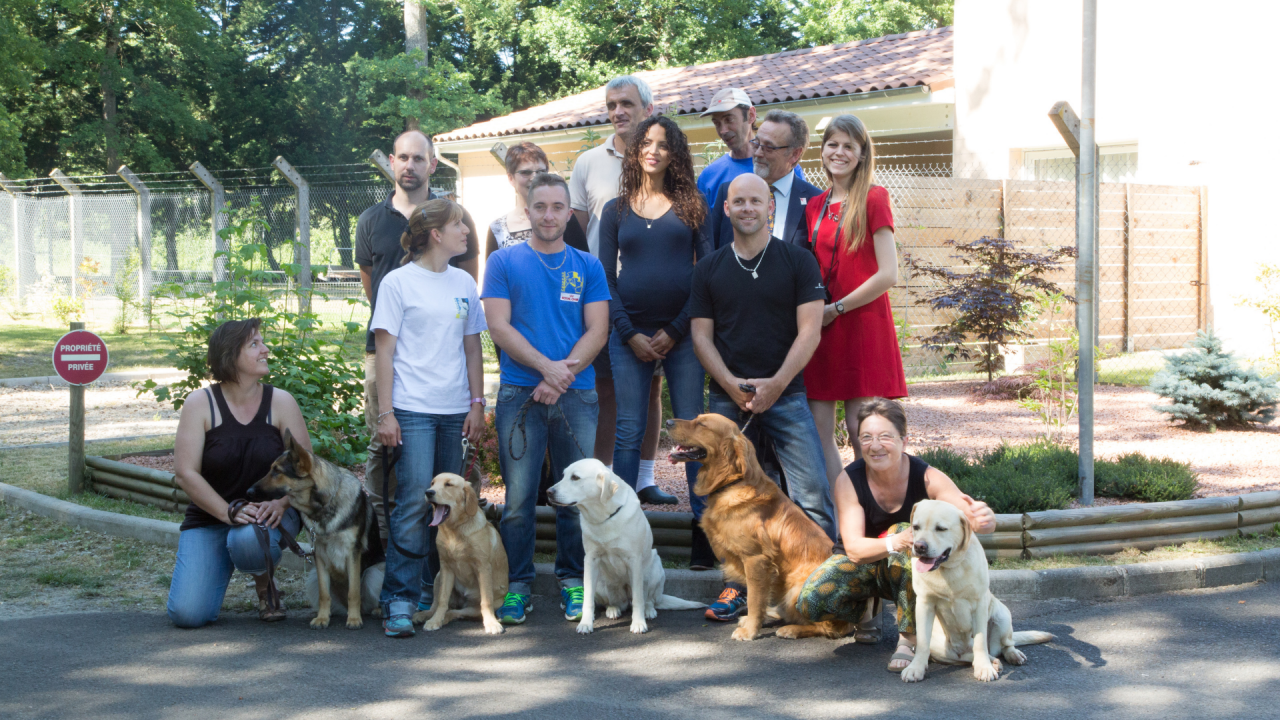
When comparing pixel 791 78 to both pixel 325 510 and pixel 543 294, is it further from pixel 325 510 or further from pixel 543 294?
pixel 325 510

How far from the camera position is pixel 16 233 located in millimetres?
21359

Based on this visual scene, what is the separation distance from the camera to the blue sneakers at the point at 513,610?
4984 mm

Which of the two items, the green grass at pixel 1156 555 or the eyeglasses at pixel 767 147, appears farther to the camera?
the green grass at pixel 1156 555

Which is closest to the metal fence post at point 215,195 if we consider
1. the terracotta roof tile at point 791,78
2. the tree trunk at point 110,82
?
the terracotta roof tile at point 791,78

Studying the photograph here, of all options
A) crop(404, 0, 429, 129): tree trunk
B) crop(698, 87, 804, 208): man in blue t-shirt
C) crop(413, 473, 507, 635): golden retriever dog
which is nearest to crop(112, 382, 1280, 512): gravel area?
crop(413, 473, 507, 635): golden retriever dog

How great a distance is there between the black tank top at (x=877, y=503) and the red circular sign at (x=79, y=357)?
17.4 feet

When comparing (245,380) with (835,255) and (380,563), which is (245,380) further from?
(835,255)

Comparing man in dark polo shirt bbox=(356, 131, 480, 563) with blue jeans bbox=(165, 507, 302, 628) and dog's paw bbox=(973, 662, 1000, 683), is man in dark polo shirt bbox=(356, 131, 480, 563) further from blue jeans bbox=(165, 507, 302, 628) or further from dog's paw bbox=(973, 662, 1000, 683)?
dog's paw bbox=(973, 662, 1000, 683)

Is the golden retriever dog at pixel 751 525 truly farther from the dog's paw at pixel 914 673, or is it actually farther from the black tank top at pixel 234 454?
the black tank top at pixel 234 454

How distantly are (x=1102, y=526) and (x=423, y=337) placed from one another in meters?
3.77

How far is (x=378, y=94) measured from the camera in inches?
1409

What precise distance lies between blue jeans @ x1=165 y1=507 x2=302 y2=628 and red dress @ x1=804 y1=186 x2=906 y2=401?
2.78 metres

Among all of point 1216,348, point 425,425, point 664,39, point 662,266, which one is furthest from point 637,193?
point 664,39

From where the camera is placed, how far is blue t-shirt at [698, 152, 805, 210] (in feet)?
19.0
